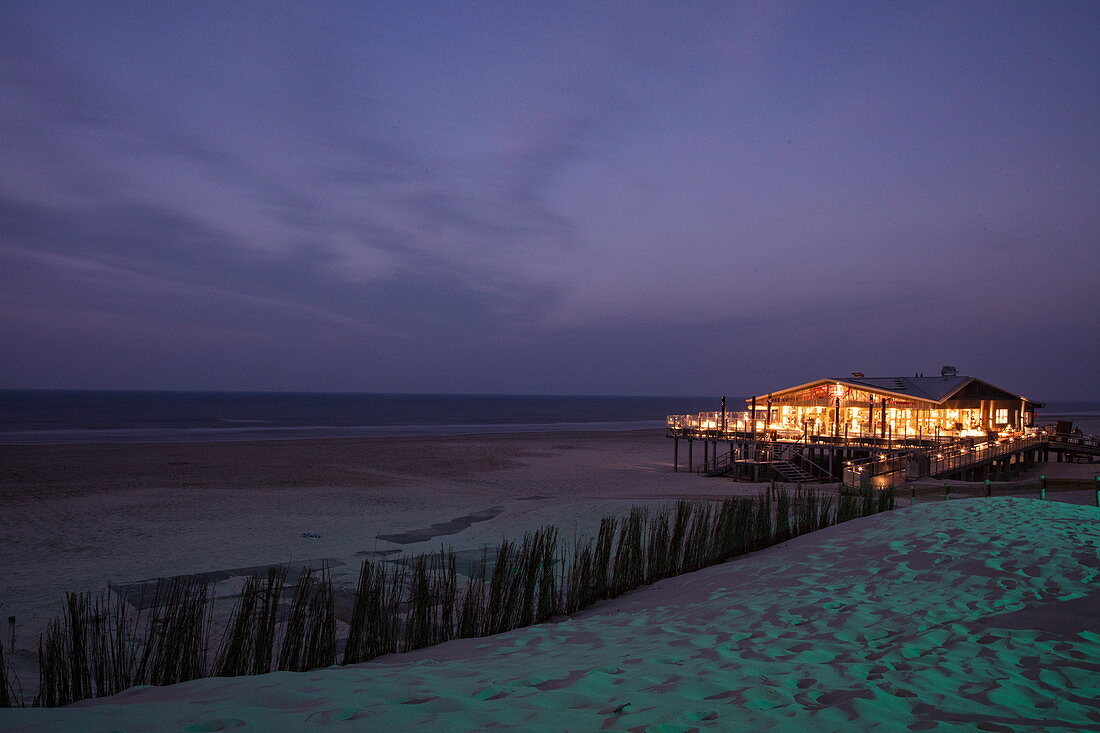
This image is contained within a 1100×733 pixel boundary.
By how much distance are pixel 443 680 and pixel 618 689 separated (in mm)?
1024

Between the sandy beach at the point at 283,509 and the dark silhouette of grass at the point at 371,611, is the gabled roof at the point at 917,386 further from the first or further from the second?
the dark silhouette of grass at the point at 371,611

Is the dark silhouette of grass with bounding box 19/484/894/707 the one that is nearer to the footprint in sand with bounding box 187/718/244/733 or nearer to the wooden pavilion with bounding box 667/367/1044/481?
the footprint in sand with bounding box 187/718/244/733

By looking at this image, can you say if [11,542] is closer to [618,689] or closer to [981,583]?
[618,689]

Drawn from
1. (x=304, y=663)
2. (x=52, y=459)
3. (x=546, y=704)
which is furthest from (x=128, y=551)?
(x=52, y=459)

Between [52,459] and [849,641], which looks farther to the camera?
[52,459]

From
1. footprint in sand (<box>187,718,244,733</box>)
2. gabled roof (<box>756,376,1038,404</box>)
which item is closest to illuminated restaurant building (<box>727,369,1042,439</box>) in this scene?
gabled roof (<box>756,376,1038,404</box>)

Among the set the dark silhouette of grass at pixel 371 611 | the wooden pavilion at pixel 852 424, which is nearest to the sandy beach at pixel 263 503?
the dark silhouette of grass at pixel 371 611

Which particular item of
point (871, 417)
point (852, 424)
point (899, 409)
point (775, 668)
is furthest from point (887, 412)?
point (775, 668)

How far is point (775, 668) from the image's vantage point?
3695mm

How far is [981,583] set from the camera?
16.1 ft

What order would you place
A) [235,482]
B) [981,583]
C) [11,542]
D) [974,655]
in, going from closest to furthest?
[974,655] < [981,583] < [11,542] < [235,482]

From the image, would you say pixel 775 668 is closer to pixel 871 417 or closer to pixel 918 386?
pixel 871 417

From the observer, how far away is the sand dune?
9.53 feet

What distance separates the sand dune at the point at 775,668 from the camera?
2906 millimetres
